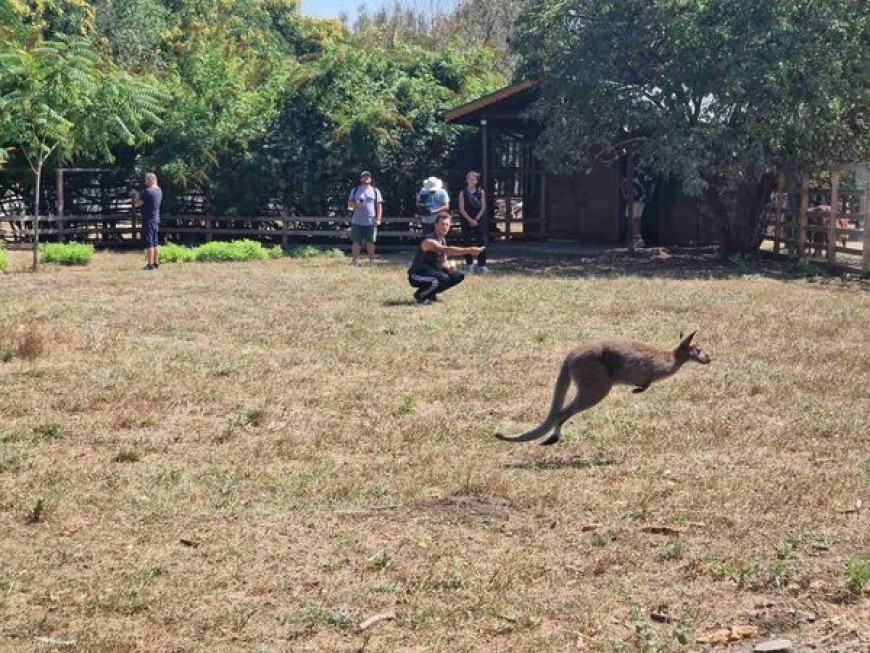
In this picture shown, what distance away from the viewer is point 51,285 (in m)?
19.9

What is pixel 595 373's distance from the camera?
29.7 feet

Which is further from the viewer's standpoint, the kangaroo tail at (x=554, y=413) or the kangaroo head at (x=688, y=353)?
the kangaroo head at (x=688, y=353)

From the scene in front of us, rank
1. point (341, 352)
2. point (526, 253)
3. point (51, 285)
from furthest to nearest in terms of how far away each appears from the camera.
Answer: point (526, 253), point (51, 285), point (341, 352)

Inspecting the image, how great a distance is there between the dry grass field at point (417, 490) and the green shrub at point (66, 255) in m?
8.57

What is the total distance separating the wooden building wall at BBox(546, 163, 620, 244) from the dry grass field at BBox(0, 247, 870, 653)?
1432 centimetres

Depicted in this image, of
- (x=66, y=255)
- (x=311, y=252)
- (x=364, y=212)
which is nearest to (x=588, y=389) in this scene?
(x=364, y=212)

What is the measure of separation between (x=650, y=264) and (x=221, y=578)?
19407mm

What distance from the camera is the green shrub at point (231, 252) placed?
82.4 feet

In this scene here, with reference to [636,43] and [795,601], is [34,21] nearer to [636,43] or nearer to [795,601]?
[636,43]

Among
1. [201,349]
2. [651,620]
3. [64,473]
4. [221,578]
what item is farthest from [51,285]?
[651,620]

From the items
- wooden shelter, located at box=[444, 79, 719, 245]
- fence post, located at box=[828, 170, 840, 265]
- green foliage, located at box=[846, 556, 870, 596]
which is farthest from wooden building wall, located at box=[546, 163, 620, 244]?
green foliage, located at box=[846, 556, 870, 596]

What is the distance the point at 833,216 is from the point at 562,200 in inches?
335

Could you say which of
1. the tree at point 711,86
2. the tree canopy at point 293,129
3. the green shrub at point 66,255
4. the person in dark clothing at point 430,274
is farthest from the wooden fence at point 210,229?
the person in dark clothing at point 430,274

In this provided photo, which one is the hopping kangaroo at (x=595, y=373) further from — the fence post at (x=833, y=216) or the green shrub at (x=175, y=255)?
the green shrub at (x=175, y=255)
